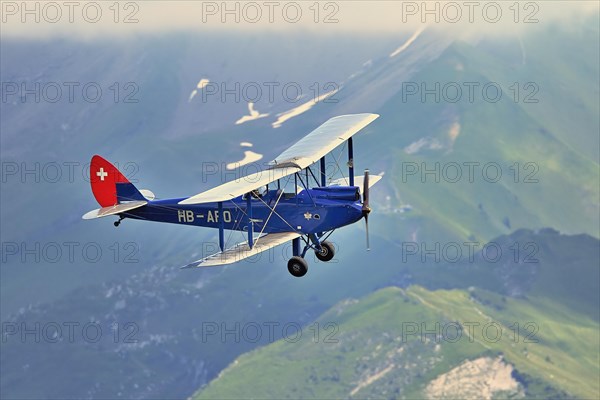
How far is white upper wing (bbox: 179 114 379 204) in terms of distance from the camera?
70062 millimetres

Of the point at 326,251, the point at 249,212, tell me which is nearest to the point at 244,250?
the point at 249,212

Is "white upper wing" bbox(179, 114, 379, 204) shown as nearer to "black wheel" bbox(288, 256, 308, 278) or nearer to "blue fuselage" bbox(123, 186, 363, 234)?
"blue fuselage" bbox(123, 186, 363, 234)

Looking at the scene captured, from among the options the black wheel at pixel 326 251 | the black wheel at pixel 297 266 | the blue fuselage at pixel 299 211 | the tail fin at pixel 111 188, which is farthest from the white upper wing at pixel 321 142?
the tail fin at pixel 111 188

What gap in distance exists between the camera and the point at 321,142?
3228 inches

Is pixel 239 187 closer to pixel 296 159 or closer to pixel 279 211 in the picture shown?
pixel 279 211

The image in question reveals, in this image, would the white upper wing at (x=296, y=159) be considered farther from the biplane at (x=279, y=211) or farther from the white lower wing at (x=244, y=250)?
the white lower wing at (x=244, y=250)

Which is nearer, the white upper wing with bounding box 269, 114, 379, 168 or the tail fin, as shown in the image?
the white upper wing with bounding box 269, 114, 379, 168

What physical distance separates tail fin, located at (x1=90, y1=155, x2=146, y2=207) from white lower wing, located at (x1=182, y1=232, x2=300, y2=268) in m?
11.0

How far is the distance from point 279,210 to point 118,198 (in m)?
12.1

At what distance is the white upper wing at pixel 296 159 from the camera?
70062mm

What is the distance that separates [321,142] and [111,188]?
491 inches

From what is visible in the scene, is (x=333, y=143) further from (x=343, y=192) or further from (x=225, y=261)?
(x=225, y=261)

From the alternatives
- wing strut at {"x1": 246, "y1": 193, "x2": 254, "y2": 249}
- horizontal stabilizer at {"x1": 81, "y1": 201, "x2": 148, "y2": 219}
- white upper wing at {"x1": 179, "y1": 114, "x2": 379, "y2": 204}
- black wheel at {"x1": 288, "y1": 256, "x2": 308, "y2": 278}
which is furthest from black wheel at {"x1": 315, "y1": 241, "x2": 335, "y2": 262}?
horizontal stabilizer at {"x1": 81, "y1": 201, "x2": 148, "y2": 219}

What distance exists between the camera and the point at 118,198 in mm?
81375
